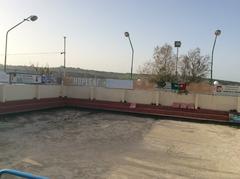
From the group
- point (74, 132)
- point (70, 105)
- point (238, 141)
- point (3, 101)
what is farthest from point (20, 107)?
point (238, 141)

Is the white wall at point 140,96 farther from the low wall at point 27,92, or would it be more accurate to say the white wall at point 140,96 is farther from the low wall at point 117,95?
the low wall at point 27,92

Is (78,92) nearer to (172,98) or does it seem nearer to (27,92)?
(27,92)

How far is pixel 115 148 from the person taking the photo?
1210 cm

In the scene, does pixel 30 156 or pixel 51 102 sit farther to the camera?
pixel 51 102

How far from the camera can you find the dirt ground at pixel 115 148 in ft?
30.7

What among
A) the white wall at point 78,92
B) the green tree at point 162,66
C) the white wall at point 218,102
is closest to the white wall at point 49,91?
the white wall at point 78,92

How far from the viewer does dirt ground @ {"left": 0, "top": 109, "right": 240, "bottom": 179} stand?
936 centimetres

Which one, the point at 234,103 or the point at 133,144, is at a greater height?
the point at 234,103

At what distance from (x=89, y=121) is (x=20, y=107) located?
451 cm

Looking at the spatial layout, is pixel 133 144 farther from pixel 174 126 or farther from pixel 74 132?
pixel 174 126

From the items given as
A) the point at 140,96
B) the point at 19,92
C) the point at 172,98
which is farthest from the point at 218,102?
the point at 19,92

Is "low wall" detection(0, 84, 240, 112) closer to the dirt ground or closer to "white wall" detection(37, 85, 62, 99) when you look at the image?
"white wall" detection(37, 85, 62, 99)

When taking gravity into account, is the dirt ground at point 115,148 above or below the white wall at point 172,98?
below

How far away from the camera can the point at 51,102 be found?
23.1 meters
